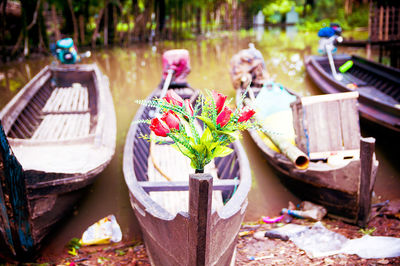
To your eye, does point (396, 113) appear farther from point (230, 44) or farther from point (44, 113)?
point (230, 44)

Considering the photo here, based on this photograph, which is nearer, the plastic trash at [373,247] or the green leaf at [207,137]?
the green leaf at [207,137]

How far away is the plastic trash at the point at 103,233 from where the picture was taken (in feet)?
12.2

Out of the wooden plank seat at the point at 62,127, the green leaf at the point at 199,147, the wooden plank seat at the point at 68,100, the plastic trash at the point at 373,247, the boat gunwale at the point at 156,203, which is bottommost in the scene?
the plastic trash at the point at 373,247

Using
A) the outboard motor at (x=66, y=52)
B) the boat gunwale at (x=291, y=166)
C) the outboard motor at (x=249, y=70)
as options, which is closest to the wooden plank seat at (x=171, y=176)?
the boat gunwale at (x=291, y=166)

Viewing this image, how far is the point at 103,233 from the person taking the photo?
380 cm

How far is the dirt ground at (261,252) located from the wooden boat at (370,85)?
2095mm

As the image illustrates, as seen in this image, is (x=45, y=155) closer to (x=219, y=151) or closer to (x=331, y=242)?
(x=219, y=151)

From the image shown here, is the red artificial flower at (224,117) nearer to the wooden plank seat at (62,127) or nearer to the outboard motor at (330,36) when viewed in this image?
the wooden plank seat at (62,127)

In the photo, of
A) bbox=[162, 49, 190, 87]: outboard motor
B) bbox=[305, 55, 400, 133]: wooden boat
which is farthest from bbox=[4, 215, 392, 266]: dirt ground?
bbox=[162, 49, 190, 87]: outboard motor

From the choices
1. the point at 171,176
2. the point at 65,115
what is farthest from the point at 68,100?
the point at 171,176

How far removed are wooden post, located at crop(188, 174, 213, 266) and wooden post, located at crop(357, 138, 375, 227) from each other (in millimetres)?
2085

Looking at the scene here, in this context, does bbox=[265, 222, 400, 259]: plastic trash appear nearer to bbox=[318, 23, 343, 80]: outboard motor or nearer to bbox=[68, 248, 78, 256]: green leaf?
bbox=[68, 248, 78, 256]: green leaf

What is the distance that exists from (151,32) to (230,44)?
440cm

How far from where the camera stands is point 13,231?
310cm
